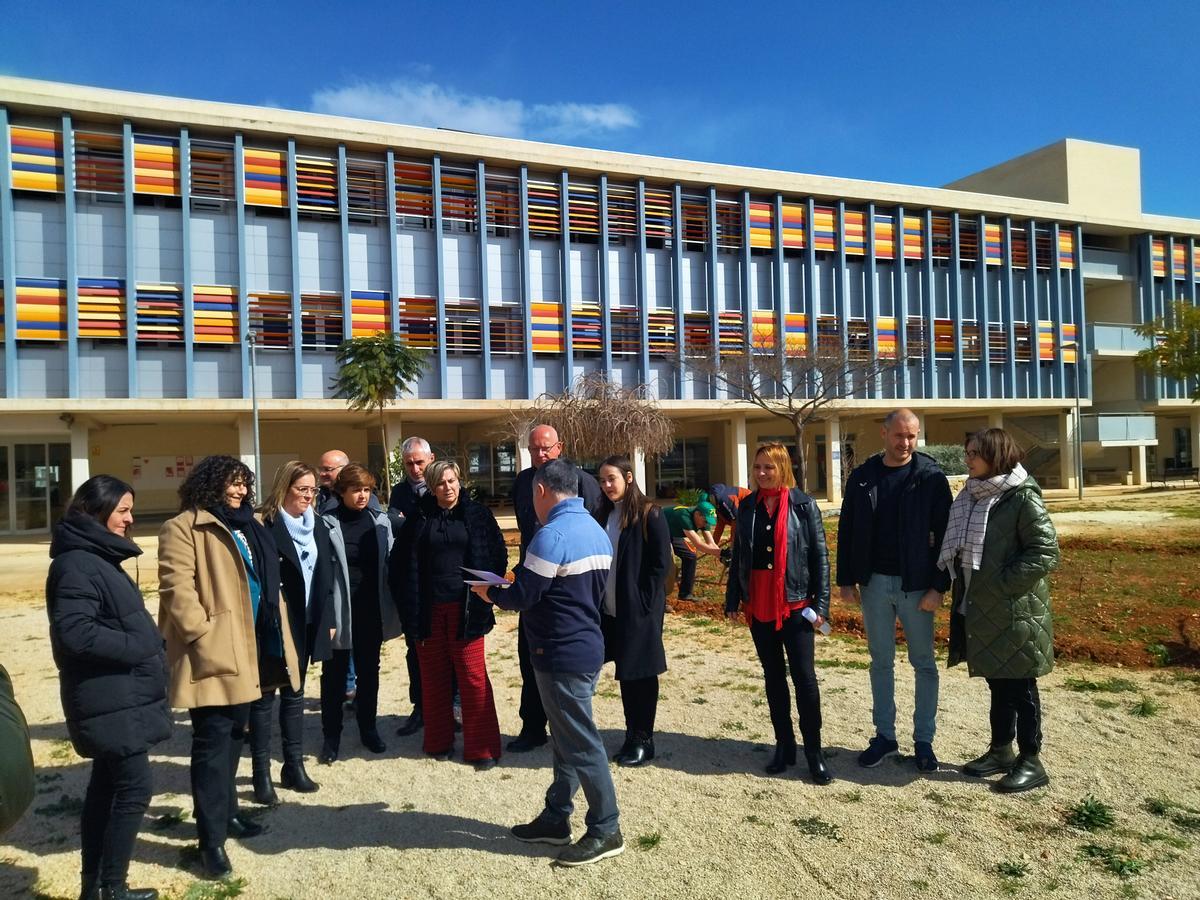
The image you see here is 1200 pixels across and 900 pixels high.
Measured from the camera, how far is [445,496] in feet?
15.8

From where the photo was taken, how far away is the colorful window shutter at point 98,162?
2095 cm

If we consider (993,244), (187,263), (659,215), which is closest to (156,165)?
(187,263)

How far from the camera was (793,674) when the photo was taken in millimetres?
4488

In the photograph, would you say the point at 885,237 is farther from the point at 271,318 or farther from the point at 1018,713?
the point at 1018,713

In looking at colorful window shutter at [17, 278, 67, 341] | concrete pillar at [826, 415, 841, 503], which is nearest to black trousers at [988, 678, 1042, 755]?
colorful window shutter at [17, 278, 67, 341]

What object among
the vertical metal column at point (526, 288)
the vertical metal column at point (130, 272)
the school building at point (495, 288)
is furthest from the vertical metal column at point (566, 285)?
→ the vertical metal column at point (130, 272)

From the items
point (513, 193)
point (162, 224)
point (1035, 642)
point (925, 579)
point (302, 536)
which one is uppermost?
point (513, 193)

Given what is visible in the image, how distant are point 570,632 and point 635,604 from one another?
46.2 inches

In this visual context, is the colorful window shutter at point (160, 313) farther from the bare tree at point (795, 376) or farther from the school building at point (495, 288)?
the bare tree at point (795, 376)

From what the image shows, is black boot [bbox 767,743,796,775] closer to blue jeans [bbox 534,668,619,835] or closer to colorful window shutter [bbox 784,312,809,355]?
blue jeans [bbox 534,668,619,835]

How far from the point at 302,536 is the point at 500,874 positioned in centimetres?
223

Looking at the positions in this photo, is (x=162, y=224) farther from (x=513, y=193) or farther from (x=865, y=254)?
(x=865, y=254)

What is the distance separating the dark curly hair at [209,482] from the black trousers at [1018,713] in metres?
4.04

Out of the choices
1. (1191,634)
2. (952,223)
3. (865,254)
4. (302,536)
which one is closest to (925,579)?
(302,536)
